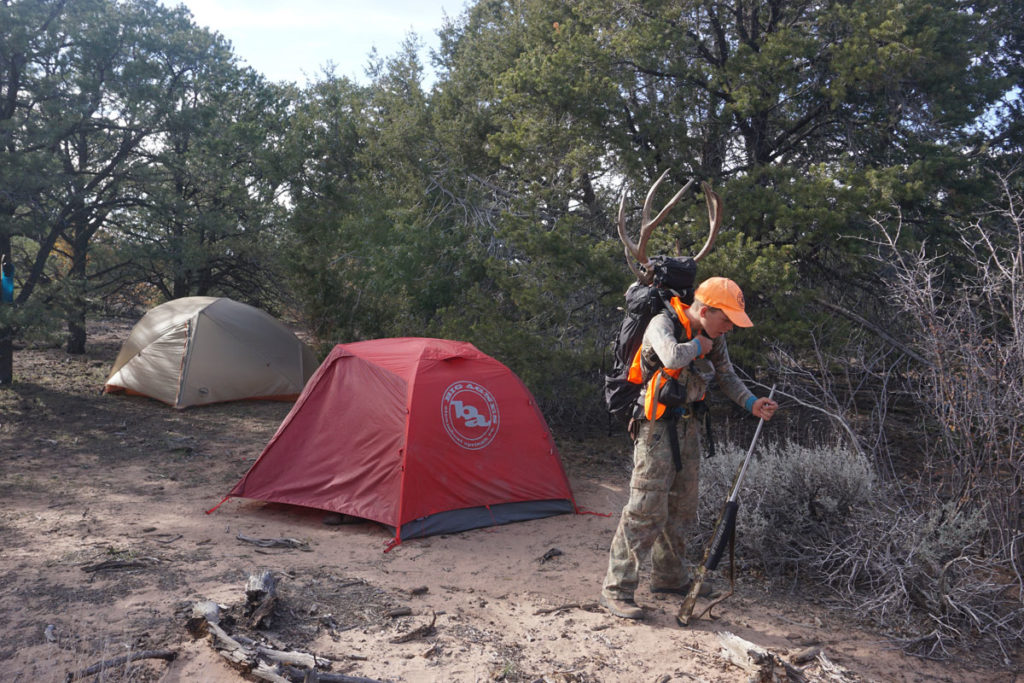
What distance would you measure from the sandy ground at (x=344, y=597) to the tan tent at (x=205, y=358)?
3.28 metres

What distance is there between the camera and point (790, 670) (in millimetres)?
3629

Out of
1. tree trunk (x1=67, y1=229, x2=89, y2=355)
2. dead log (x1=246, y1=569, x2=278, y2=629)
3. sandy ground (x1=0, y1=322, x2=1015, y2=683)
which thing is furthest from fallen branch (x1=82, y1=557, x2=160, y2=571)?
tree trunk (x1=67, y1=229, x2=89, y2=355)

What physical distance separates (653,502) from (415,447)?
7.44 ft

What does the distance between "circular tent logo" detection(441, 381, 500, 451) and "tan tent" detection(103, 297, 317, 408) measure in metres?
5.82

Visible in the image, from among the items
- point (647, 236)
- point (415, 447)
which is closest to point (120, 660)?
point (415, 447)

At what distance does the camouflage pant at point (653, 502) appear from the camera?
171 inches

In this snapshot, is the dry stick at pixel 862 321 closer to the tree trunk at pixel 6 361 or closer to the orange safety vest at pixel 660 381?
the orange safety vest at pixel 660 381

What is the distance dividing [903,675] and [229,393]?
9.53 m

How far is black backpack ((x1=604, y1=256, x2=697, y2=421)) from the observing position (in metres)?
4.48

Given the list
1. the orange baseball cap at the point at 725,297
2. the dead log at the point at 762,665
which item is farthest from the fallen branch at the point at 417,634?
the orange baseball cap at the point at 725,297

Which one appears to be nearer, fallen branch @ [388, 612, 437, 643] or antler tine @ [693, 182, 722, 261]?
fallen branch @ [388, 612, 437, 643]

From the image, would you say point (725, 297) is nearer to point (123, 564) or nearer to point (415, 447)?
point (415, 447)

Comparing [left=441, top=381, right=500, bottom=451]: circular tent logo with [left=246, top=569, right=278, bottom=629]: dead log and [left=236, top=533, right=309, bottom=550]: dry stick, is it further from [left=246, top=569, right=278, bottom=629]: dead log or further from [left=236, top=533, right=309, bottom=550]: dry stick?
[left=246, top=569, right=278, bottom=629]: dead log

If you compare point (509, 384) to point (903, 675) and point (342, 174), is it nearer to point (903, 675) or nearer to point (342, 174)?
point (903, 675)
